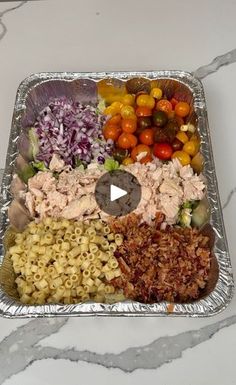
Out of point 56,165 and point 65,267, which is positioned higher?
point 56,165

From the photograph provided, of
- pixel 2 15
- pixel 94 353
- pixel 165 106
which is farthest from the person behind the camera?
pixel 2 15

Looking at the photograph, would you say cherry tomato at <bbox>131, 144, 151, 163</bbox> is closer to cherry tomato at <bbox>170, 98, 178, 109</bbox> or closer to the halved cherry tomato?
the halved cherry tomato

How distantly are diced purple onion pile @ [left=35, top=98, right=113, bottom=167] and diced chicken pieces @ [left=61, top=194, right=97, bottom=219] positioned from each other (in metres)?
0.18

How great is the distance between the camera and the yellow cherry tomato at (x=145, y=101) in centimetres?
145

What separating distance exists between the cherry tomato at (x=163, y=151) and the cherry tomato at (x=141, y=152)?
0.07 ft

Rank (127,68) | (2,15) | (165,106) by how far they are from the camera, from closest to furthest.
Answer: (165,106)
(127,68)
(2,15)

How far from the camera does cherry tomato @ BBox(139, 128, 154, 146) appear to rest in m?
1.41

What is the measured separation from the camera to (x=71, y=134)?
142 centimetres

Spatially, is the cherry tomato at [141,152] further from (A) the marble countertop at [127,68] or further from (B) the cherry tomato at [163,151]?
(A) the marble countertop at [127,68]

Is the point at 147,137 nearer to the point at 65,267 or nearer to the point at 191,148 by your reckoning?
the point at 191,148

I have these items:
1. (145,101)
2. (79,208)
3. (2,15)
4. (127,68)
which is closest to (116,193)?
(79,208)

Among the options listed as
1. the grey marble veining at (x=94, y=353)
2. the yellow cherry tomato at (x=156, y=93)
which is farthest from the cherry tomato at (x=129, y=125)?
the grey marble veining at (x=94, y=353)

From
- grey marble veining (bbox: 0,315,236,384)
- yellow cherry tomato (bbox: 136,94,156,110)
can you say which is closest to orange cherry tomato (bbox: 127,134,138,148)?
yellow cherry tomato (bbox: 136,94,156,110)

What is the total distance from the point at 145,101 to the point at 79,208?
1.33 feet
